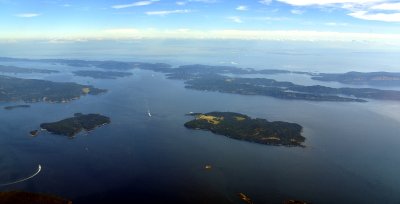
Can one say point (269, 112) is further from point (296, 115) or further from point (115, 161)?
point (115, 161)

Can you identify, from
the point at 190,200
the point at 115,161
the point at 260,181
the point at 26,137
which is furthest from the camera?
the point at 26,137

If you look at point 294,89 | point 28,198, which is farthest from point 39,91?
point 294,89

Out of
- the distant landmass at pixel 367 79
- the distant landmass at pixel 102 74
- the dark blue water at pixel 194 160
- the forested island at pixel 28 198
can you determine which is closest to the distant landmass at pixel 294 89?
the distant landmass at pixel 367 79

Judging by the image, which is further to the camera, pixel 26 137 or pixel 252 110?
pixel 252 110

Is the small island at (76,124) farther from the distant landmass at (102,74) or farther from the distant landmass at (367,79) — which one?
the distant landmass at (367,79)

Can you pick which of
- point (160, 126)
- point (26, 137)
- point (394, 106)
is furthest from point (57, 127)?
point (394, 106)

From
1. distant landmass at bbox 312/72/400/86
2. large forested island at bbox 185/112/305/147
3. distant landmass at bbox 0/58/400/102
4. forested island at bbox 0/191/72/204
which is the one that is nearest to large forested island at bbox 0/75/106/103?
distant landmass at bbox 0/58/400/102

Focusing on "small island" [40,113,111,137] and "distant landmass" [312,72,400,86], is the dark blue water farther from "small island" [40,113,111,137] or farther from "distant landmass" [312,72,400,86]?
"distant landmass" [312,72,400,86]
